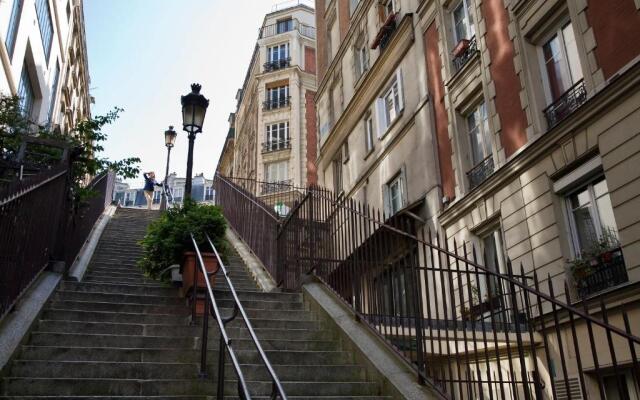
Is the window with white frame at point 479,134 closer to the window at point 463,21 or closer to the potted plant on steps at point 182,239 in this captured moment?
the window at point 463,21

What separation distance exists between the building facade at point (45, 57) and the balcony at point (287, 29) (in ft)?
48.8

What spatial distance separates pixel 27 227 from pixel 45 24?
1508cm

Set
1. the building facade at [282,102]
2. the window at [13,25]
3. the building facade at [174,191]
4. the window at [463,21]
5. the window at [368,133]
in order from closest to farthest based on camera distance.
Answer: the window at [463,21] < the window at [13,25] < the window at [368,133] < the building facade at [282,102] < the building facade at [174,191]

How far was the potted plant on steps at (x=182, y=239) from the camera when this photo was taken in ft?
25.5

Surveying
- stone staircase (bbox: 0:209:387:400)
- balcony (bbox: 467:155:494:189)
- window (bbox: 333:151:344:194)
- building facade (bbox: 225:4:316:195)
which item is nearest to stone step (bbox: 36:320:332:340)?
stone staircase (bbox: 0:209:387:400)

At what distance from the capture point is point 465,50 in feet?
44.9

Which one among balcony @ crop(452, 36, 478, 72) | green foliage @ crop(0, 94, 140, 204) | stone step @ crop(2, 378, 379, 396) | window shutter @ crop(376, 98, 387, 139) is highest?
window shutter @ crop(376, 98, 387, 139)

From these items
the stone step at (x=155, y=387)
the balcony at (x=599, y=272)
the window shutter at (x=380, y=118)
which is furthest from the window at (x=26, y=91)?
the balcony at (x=599, y=272)

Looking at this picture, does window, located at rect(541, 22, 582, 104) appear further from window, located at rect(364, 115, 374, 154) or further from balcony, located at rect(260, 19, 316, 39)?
balcony, located at rect(260, 19, 316, 39)

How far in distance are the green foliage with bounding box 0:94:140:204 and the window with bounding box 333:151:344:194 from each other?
12.0 meters

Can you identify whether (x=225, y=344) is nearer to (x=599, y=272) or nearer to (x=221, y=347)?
(x=221, y=347)

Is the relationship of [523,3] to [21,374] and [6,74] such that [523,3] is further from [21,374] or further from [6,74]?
[6,74]

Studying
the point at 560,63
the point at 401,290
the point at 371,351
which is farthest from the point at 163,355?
the point at 560,63

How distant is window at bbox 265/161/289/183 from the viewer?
35250 mm
